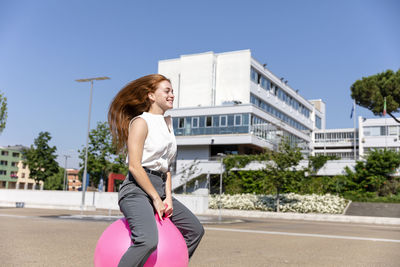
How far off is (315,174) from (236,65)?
688 inches

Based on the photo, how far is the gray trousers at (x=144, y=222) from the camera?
111 inches

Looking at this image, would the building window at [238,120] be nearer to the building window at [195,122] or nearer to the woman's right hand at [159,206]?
the building window at [195,122]

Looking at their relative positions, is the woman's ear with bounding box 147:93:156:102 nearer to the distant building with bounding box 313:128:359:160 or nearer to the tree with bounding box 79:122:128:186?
the tree with bounding box 79:122:128:186

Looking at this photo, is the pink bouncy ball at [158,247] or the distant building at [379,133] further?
the distant building at [379,133]

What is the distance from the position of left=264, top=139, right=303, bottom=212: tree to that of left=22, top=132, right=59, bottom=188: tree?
33.9m

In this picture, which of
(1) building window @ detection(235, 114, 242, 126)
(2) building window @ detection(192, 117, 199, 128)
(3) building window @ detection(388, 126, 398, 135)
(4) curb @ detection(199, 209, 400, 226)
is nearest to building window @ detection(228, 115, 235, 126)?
(1) building window @ detection(235, 114, 242, 126)

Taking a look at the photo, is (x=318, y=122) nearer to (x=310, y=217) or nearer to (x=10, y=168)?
(x=310, y=217)

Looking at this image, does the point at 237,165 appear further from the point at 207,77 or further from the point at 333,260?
the point at 333,260

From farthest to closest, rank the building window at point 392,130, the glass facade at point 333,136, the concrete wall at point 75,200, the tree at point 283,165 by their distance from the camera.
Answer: the glass facade at point 333,136, the building window at point 392,130, the concrete wall at point 75,200, the tree at point 283,165

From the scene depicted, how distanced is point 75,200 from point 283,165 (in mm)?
16457

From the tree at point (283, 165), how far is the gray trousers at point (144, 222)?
24960 mm

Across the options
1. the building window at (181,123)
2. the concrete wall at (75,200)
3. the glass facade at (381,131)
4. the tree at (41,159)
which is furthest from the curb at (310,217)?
the glass facade at (381,131)

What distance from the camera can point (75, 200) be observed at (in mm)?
33031

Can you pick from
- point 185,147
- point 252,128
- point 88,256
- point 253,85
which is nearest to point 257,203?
point 252,128
